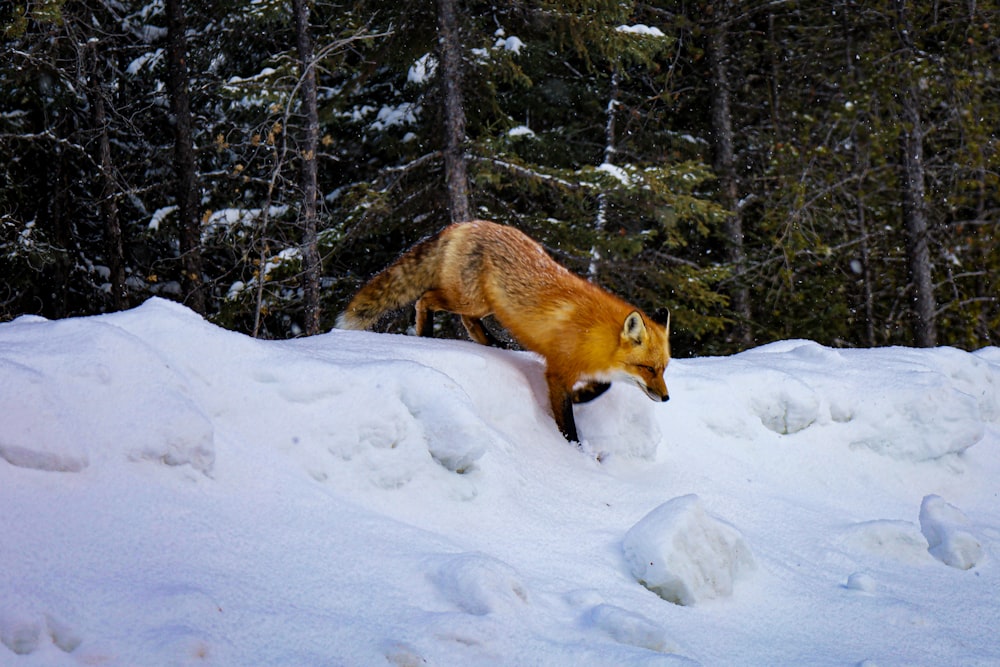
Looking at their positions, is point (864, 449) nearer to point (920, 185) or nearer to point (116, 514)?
point (116, 514)

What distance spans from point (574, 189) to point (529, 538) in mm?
8041

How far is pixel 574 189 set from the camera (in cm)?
1145

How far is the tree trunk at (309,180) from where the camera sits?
10.2 m

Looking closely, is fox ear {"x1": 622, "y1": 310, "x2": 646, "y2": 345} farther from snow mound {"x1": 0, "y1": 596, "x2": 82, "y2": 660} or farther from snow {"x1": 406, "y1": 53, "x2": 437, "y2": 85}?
snow {"x1": 406, "y1": 53, "x2": 437, "y2": 85}

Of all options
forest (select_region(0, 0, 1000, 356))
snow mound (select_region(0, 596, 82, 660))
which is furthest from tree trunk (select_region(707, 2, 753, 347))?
snow mound (select_region(0, 596, 82, 660))

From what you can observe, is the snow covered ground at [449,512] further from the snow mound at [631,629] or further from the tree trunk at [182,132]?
the tree trunk at [182,132]

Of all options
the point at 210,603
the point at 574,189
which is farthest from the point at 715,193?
the point at 210,603

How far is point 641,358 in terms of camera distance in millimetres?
5367

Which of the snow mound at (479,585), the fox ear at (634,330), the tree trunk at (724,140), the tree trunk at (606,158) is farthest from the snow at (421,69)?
the snow mound at (479,585)

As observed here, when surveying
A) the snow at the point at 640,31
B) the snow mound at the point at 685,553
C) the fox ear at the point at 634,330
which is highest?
the snow at the point at 640,31

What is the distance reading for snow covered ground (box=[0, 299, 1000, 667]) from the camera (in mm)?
2705

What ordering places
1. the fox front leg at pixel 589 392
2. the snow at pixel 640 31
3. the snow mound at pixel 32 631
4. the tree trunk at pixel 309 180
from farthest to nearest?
1. the snow at pixel 640 31
2. the tree trunk at pixel 309 180
3. the fox front leg at pixel 589 392
4. the snow mound at pixel 32 631

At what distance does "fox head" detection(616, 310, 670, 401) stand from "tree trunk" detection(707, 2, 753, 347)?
10633mm

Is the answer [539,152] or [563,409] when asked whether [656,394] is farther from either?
[539,152]
